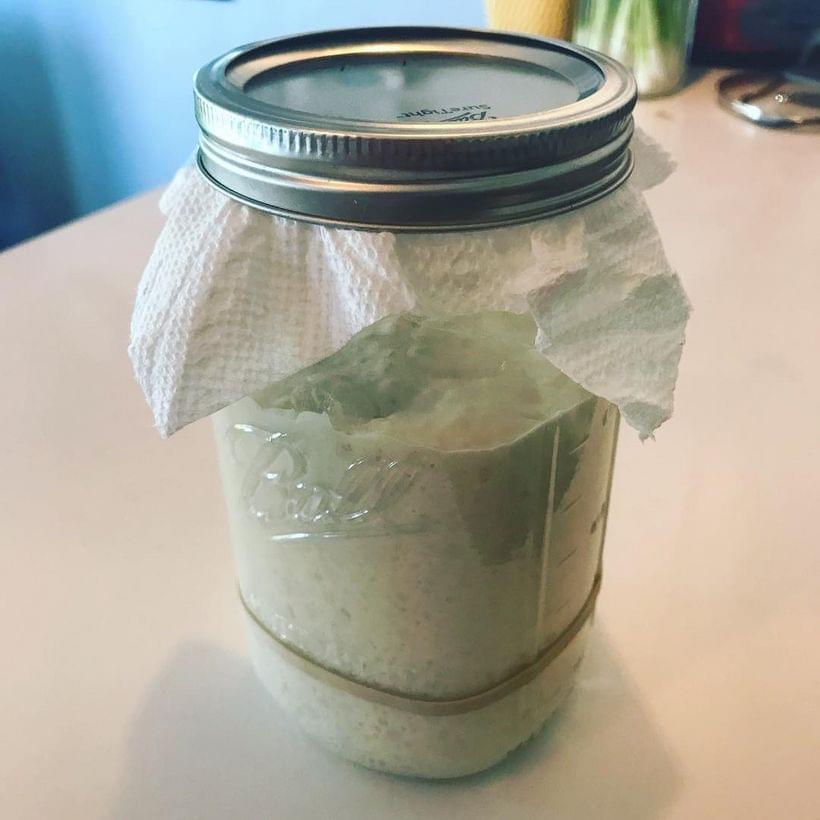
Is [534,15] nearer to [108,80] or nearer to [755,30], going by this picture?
[755,30]

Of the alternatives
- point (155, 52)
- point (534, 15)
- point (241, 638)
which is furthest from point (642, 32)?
point (241, 638)

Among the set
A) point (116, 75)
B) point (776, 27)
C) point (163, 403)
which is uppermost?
point (163, 403)

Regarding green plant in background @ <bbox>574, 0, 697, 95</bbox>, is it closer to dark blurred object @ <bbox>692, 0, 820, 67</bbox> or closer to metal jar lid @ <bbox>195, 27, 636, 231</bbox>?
dark blurred object @ <bbox>692, 0, 820, 67</bbox>

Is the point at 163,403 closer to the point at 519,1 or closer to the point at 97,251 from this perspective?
the point at 97,251

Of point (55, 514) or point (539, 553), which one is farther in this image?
point (55, 514)

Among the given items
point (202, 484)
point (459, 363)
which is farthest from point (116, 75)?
point (459, 363)

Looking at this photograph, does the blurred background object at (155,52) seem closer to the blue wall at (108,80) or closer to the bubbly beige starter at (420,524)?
the blue wall at (108,80)
